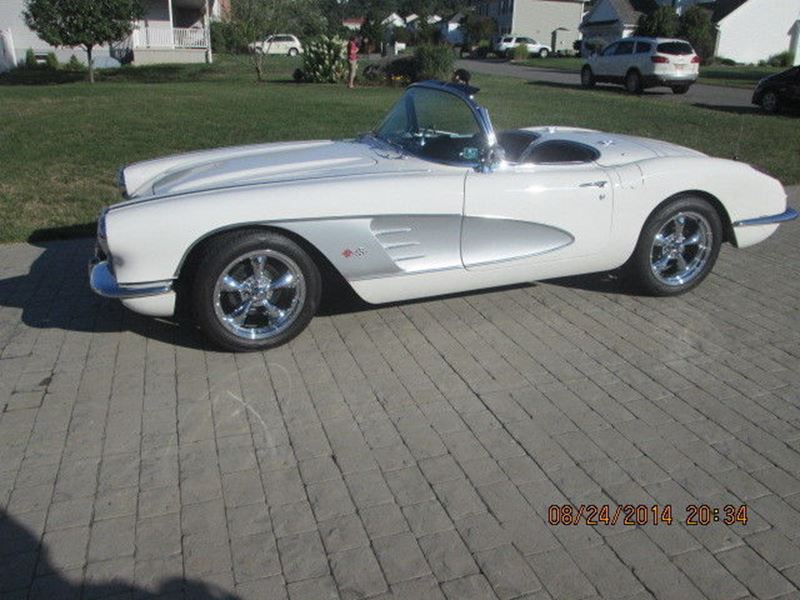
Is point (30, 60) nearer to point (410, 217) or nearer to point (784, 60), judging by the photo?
point (410, 217)

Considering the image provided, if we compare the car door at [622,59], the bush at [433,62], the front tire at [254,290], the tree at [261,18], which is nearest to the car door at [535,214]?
the front tire at [254,290]

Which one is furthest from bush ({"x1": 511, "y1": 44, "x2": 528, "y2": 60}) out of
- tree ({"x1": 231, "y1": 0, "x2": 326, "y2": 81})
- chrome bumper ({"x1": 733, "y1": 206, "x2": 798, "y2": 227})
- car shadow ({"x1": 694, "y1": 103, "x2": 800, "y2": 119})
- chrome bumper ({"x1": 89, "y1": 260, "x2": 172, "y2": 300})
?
chrome bumper ({"x1": 89, "y1": 260, "x2": 172, "y2": 300})

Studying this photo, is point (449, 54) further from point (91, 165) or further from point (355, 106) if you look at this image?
point (91, 165)

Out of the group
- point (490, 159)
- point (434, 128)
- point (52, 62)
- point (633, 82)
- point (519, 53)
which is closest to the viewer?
point (490, 159)

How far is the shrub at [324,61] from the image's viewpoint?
23219 mm

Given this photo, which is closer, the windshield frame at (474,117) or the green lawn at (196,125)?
the windshield frame at (474,117)

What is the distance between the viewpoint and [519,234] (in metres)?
4.28

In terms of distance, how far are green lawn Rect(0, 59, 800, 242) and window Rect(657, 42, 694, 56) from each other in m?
3.11

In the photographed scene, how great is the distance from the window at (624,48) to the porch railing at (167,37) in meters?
20.1

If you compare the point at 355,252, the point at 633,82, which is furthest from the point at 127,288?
the point at 633,82

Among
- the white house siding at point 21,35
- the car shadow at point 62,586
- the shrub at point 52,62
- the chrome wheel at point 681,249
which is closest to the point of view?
the car shadow at point 62,586

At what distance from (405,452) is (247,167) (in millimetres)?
2133

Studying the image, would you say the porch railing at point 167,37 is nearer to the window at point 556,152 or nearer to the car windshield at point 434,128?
the car windshield at point 434,128

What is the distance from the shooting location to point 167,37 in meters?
33.6
